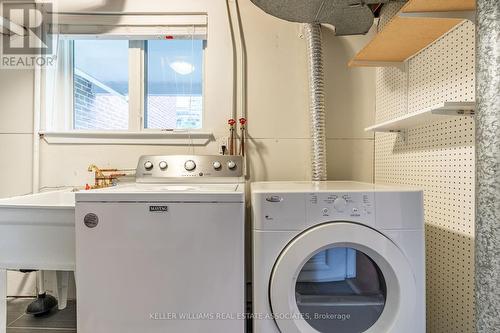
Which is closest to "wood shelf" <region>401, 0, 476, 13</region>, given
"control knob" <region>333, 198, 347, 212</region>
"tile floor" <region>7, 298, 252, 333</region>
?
"control knob" <region>333, 198, 347, 212</region>

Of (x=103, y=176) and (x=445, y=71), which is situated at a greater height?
(x=445, y=71)

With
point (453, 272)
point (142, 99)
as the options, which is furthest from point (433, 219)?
point (142, 99)

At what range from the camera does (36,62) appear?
1956 millimetres

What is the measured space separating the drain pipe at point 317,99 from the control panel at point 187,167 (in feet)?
1.59

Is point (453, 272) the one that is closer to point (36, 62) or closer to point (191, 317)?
point (191, 317)

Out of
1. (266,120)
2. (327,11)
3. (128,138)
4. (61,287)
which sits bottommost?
(61,287)

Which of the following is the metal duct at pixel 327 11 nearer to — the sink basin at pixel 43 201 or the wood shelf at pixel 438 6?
the wood shelf at pixel 438 6

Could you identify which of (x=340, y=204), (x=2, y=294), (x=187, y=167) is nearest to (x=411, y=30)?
(x=340, y=204)

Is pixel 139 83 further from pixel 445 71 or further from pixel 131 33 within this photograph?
pixel 445 71

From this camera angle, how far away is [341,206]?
3.61 feet

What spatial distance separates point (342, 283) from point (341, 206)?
0.38 metres

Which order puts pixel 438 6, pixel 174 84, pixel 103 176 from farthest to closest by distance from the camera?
pixel 174 84 < pixel 103 176 < pixel 438 6

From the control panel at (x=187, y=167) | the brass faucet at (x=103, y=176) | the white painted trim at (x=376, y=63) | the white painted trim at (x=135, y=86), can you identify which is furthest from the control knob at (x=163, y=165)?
the white painted trim at (x=376, y=63)

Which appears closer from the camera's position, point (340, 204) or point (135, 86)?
point (340, 204)
